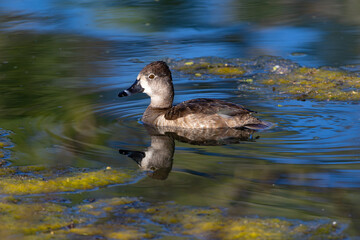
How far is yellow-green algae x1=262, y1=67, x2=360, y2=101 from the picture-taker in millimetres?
10206

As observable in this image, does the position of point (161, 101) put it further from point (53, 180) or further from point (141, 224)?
point (141, 224)

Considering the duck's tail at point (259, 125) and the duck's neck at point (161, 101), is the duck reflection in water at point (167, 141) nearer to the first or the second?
the duck's tail at point (259, 125)

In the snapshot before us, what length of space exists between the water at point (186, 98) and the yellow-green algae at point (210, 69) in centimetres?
32

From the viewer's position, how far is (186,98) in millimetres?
10773

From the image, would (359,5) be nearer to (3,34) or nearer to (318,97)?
(318,97)

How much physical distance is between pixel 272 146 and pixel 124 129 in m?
2.33

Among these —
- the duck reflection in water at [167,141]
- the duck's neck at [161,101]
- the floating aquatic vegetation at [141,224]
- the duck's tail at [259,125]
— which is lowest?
the duck reflection in water at [167,141]

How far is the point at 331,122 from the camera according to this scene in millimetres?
8852

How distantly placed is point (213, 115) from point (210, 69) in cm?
314

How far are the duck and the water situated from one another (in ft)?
1.20

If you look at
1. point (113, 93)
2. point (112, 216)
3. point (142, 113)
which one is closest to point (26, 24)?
point (113, 93)

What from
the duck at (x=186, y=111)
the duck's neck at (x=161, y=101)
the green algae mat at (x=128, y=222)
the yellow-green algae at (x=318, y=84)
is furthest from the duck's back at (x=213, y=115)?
the green algae mat at (x=128, y=222)

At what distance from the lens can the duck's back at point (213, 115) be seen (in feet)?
29.6

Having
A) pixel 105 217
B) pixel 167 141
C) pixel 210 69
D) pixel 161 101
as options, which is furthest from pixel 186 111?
pixel 105 217
